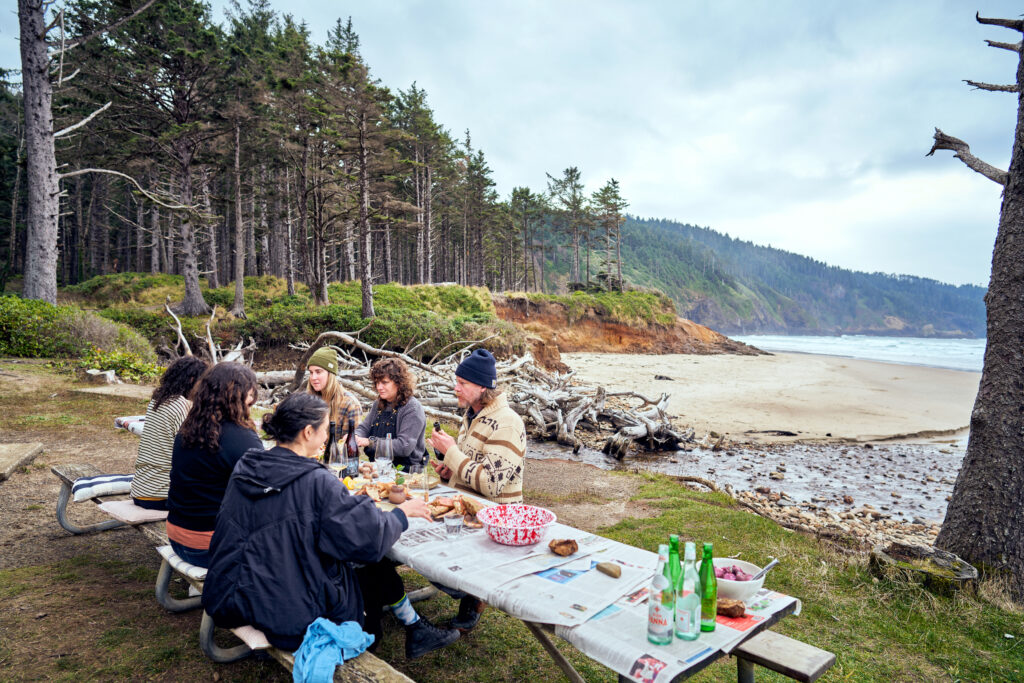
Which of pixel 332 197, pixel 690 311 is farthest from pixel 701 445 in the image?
pixel 690 311

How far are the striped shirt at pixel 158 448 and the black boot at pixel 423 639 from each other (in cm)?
210

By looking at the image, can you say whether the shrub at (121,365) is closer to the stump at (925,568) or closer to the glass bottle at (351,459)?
the glass bottle at (351,459)

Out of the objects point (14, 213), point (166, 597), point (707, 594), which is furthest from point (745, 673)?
point (14, 213)

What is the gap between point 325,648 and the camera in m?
2.31

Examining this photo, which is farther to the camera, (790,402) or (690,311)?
(690,311)

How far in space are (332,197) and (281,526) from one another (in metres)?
25.1

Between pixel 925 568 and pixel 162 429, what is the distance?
6.29 meters

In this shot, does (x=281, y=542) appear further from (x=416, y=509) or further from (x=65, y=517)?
(x=65, y=517)

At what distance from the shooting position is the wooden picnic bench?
233cm

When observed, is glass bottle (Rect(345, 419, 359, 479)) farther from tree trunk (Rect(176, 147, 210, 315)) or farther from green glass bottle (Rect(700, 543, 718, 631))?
tree trunk (Rect(176, 147, 210, 315))

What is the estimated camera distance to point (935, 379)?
92.3 ft

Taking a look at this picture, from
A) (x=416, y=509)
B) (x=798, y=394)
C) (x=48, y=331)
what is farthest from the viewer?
(x=798, y=394)

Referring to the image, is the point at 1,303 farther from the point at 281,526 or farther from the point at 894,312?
the point at 894,312

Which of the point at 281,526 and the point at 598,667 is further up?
the point at 281,526
